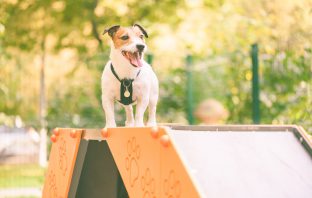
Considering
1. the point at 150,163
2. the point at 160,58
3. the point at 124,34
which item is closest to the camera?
the point at 150,163

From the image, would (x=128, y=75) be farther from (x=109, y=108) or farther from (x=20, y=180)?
(x=20, y=180)

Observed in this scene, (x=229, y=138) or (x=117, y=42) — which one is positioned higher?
(x=117, y=42)

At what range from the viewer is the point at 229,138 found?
410 cm

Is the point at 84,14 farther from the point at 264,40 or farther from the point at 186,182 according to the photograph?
the point at 186,182

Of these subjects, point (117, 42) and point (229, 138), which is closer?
point (229, 138)

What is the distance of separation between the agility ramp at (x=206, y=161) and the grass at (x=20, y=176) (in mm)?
6564

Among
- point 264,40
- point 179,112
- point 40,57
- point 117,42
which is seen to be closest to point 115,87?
point 117,42

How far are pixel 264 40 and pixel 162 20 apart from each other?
2763 millimetres

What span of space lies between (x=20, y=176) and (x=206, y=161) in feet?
28.3

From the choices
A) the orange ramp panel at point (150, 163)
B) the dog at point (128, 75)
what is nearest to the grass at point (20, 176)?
the dog at point (128, 75)

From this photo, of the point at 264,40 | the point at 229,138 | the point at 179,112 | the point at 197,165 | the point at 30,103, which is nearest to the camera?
the point at 197,165

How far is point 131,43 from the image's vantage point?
14.7 feet

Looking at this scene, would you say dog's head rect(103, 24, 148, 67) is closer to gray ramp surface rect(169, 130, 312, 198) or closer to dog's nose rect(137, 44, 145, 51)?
dog's nose rect(137, 44, 145, 51)

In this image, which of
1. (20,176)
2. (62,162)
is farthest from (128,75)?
(20,176)
